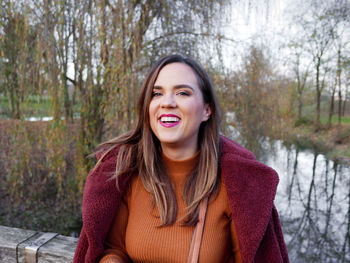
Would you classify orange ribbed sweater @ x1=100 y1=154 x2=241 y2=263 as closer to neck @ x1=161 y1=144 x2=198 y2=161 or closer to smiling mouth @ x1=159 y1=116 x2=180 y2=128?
neck @ x1=161 y1=144 x2=198 y2=161

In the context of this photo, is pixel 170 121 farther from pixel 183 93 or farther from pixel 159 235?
pixel 159 235

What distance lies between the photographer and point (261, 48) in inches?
136

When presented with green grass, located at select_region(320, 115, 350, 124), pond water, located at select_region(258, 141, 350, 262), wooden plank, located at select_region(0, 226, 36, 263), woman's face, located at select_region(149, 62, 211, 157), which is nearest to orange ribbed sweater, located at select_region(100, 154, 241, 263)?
woman's face, located at select_region(149, 62, 211, 157)

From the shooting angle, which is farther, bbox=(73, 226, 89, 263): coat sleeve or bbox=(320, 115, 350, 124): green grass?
bbox=(320, 115, 350, 124): green grass

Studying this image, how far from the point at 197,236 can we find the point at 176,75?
68cm

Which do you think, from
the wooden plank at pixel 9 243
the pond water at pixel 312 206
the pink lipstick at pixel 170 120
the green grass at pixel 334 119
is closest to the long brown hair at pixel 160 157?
the pink lipstick at pixel 170 120

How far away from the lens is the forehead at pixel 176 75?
127cm

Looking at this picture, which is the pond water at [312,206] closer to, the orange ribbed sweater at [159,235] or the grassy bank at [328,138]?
the grassy bank at [328,138]

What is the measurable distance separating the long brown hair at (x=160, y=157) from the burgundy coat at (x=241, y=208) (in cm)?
7

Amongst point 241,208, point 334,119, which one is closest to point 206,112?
point 241,208

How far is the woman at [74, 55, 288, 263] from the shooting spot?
1.17m

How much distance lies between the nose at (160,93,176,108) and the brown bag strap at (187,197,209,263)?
426 millimetres

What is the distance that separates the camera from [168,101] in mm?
1233

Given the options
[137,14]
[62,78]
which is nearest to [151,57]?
[137,14]
